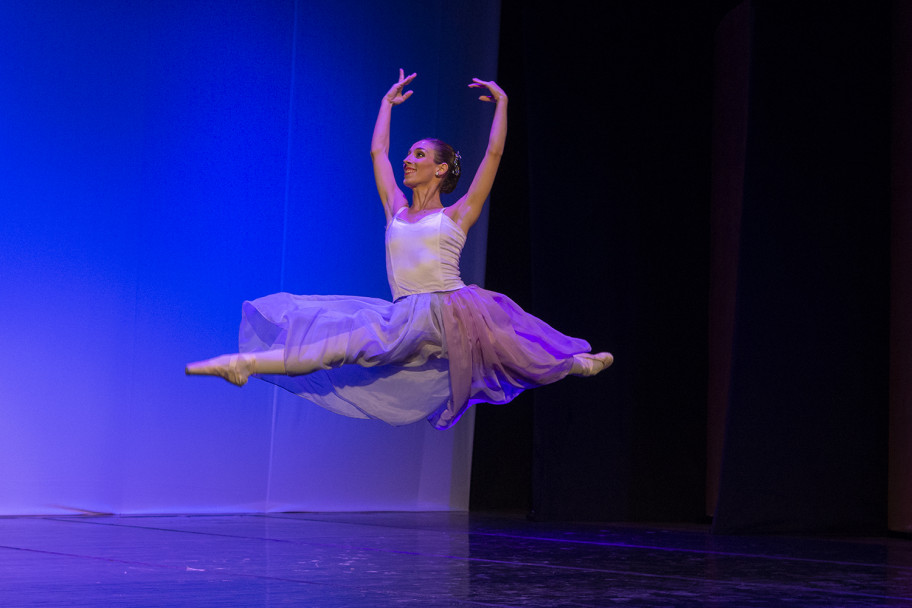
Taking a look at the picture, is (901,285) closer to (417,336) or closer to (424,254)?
(424,254)

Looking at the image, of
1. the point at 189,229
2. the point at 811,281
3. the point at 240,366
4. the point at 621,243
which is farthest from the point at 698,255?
the point at 240,366

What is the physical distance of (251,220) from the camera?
5199 millimetres

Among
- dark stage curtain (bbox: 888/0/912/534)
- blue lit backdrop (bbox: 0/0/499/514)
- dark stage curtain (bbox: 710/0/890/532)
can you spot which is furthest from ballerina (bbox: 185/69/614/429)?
dark stage curtain (bbox: 888/0/912/534)

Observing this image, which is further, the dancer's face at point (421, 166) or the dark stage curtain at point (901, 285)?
the dark stage curtain at point (901, 285)

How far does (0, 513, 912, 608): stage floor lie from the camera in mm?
2303

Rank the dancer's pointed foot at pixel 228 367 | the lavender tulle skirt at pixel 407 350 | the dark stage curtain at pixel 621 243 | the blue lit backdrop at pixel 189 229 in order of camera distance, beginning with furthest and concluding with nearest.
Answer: the dark stage curtain at pixel 621 243 < the blue lit backdrop at pixel 189 229 < the lavender tulle skirt at pixel 407 350 < the dancer's pointed foot at pixel 228 367

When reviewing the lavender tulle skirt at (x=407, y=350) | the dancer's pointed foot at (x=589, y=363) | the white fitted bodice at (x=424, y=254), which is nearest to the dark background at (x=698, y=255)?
the dancer's pointed foot at (x=589, y=363)

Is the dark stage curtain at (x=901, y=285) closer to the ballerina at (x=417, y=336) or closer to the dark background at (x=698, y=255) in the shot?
the dark background at (x=698, y=255)

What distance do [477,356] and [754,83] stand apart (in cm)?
202

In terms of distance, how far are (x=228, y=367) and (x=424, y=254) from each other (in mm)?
839

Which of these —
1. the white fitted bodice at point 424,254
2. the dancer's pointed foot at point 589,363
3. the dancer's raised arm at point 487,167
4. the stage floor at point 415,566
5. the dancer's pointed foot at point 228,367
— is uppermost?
the dancer's raised arm at point 487,167

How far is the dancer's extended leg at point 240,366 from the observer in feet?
10.5

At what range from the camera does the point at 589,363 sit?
3641 mm

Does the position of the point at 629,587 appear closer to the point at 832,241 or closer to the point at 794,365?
the point at 794,365
